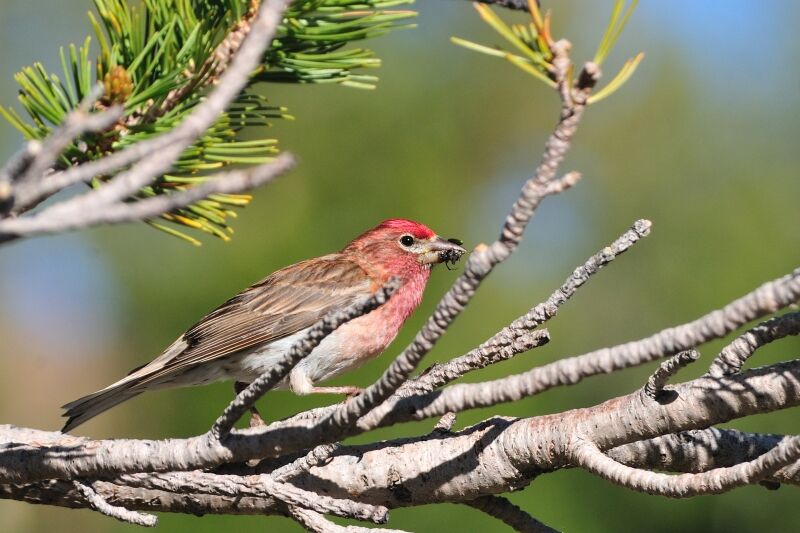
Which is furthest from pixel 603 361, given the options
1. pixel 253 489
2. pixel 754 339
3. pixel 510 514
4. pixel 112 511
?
pixel 112 511

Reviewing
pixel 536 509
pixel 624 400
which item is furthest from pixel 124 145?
pixel 536 509

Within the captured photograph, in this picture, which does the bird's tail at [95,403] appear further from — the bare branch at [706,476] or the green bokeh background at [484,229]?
the bare branch at [706,476]

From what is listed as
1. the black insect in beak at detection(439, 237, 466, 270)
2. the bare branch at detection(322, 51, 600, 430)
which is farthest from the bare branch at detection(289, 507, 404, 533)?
the black insect in beak at detection(439, 237, 466, 270)

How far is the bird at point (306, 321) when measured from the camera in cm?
539

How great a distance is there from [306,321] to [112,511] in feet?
10.9

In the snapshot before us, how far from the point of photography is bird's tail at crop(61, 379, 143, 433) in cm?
457

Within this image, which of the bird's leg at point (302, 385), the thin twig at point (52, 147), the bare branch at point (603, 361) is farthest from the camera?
the bird's leg at point (302, 385)

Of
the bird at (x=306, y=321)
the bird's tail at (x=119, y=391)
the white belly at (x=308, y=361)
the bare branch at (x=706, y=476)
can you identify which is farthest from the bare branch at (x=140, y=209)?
the white belly at (x=308, y=361)

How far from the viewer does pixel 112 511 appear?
9.07 ft

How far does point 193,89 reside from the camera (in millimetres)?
2859

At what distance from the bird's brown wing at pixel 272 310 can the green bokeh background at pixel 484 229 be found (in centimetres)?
39

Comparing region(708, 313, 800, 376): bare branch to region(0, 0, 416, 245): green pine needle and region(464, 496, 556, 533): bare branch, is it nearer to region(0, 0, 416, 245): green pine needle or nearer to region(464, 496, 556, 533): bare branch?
region(464, 496, 556, 533): bare branch

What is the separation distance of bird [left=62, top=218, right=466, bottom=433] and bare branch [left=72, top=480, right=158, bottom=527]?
1790mm

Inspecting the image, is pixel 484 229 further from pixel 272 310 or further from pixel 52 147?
pixel 52 147
